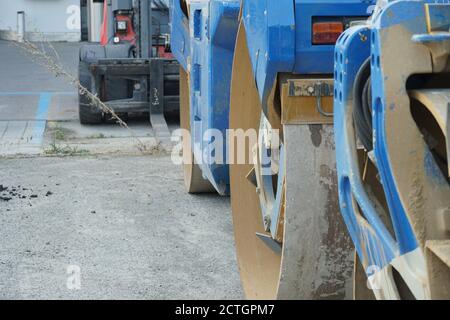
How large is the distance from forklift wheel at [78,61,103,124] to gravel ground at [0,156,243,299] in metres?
2.57

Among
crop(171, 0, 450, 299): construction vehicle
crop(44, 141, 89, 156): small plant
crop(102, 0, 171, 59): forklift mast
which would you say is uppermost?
crop(102, 0, 171, 59): forklift mast

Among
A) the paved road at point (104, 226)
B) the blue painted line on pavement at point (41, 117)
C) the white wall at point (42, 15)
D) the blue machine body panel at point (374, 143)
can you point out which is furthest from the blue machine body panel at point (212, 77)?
the white wall at point (42, 15)

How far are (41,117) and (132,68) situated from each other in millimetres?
1879

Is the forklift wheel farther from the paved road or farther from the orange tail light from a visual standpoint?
the orange tail light

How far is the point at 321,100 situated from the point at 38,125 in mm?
8159

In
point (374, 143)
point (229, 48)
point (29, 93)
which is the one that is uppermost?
point (229, 48)

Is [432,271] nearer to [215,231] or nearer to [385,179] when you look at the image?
[385,179]

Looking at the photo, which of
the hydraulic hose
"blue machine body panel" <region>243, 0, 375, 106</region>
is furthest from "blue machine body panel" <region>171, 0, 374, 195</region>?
the hydraulic hose

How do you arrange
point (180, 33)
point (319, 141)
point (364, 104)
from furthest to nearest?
1. point (180, 33)
2. point (319, 141)
3. point (364, 104)

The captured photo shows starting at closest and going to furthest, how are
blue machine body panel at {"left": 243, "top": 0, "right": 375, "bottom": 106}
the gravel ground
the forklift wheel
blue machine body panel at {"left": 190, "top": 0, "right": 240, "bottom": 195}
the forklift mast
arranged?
blue machine body panel at {"left": 243, "top": 0, "right": 375, "bottom": 106} → blue machine body panel at {"left": 190, "top": 0, "right": 240, "bottom": 195} → the gravel ground → the forklift wheel → the forklift mast

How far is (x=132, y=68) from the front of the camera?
1035 centimetres

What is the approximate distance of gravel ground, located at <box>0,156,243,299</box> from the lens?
4.79 m

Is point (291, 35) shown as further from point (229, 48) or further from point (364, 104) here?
point (229, 48)

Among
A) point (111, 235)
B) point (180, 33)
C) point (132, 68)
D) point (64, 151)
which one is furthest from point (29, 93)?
point (111, 235)
